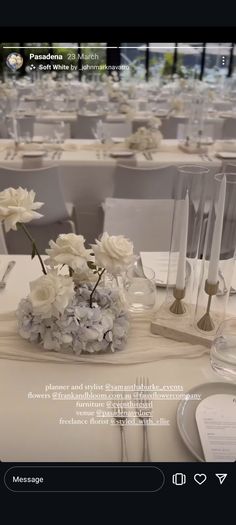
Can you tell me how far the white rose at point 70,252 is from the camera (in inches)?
25.9

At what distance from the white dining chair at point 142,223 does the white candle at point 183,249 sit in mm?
573

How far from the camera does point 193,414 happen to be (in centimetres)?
56

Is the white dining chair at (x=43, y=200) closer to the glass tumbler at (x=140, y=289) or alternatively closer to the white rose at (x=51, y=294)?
the glass tumbler at (x=140, y=289)

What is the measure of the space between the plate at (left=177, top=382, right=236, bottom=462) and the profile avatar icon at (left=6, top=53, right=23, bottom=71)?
0.46 meters

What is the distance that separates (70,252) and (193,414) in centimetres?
28

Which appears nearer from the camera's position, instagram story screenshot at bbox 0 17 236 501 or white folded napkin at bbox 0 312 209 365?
instagram story screenshot at bbox 0 17 236 501

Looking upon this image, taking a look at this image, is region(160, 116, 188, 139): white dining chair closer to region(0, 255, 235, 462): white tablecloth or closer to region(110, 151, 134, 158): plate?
region(110, 151, 134, 158): plate

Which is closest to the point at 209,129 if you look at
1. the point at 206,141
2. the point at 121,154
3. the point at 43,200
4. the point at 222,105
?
the point at 206,141

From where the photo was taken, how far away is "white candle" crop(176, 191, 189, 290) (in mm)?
691

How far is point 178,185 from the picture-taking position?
657mm
